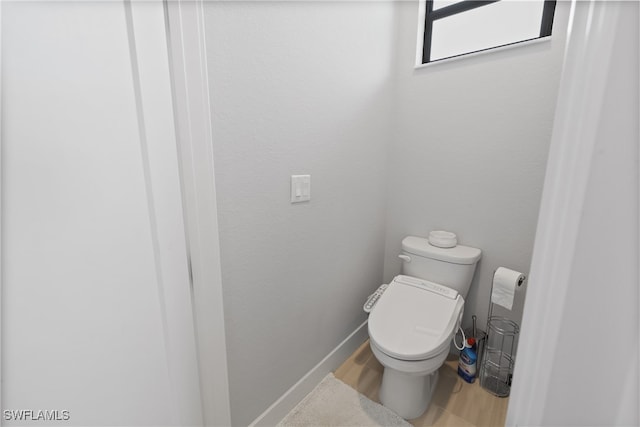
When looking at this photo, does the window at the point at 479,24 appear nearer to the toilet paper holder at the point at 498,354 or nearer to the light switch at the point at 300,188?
the light switch at the point at 300,188

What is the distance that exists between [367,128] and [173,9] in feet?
3.13

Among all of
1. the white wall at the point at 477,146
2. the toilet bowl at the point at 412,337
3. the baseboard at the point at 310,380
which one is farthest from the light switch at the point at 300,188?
the baseboard at the point at 310,380

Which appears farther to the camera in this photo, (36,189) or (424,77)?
(424,77)

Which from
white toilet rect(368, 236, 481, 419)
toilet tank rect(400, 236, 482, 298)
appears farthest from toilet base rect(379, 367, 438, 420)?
toilet tank rect(400, 236, 482, 298)

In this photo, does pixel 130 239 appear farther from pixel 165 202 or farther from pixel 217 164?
pixel 217 164

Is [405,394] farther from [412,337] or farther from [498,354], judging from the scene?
[498,354]

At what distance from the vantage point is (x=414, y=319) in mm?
1160

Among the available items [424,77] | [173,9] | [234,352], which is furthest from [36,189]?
[424,77]

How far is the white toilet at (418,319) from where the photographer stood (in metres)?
1.03

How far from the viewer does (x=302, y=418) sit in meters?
1.14

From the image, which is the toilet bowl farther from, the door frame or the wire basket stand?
the door frame

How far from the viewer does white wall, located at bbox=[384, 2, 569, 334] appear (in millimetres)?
1181

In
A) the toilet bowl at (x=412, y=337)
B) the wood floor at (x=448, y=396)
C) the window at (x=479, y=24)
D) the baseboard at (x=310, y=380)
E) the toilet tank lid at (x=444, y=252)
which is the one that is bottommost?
the wood floor at (x=448, y=396)

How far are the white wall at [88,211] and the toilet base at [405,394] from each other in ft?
3.09
